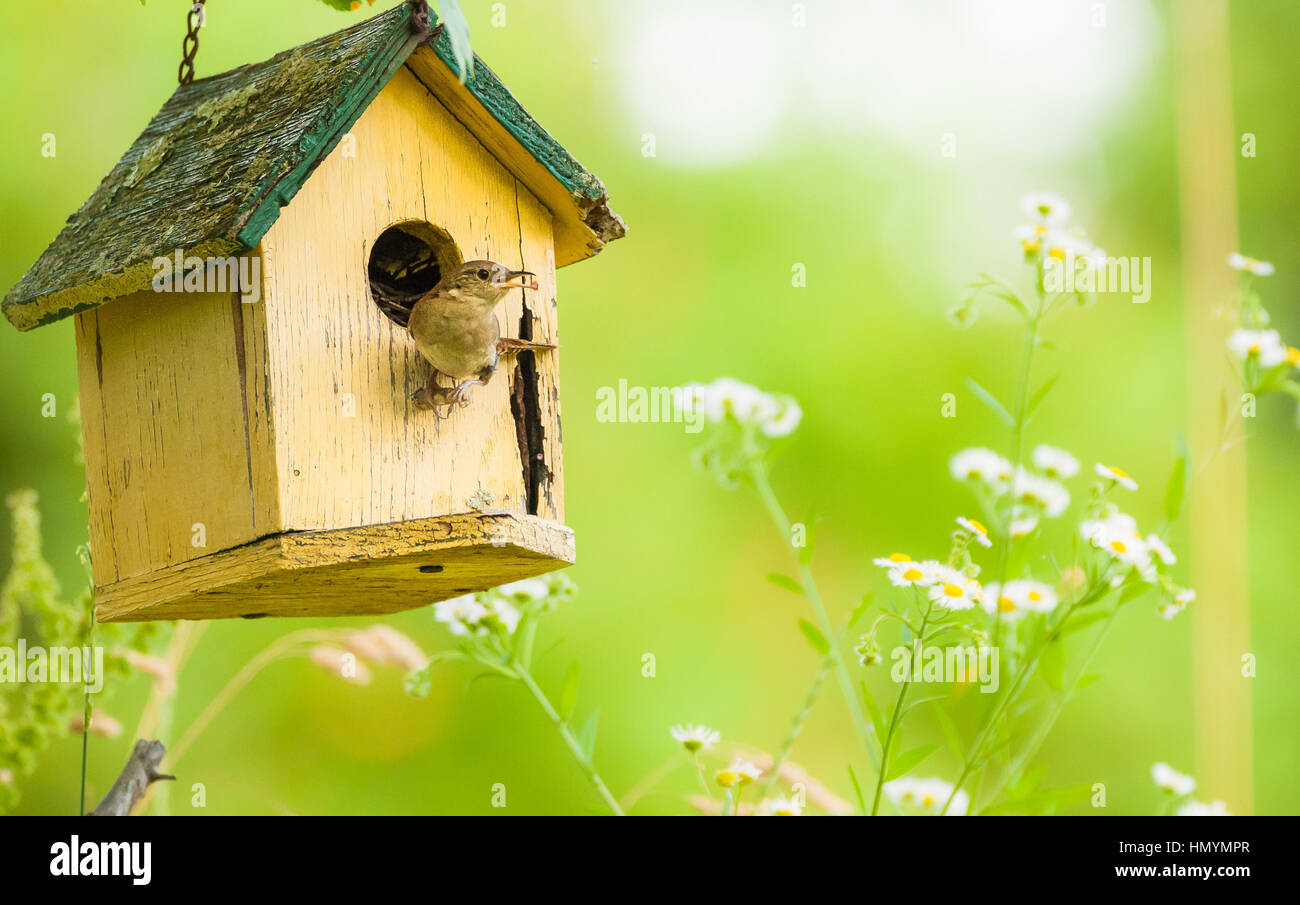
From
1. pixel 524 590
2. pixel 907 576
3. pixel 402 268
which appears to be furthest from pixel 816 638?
pixel 402 268

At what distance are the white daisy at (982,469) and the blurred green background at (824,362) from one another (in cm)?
193

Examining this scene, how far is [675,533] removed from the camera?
4.07 metres

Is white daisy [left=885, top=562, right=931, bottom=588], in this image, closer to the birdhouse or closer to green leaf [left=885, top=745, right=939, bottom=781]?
green leaf [left=885, top=745, right=939, bottom=781]

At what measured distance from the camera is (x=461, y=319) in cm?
168

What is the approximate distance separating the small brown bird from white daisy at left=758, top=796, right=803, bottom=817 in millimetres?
739

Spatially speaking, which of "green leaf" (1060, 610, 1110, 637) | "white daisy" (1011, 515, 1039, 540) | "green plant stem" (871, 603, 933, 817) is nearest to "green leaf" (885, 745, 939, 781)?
"green plant stem" (871, 603, 933, 817)

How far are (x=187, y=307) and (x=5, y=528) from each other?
5.67 feet

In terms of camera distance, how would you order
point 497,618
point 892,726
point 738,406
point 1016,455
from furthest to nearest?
point 738,406 < point 497,618 < point 1016,455 < point 892,726

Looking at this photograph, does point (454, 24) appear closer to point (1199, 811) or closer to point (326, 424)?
point (326, 424)

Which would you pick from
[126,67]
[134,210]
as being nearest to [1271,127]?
[126,67]

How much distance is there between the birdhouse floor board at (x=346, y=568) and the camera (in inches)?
61.9

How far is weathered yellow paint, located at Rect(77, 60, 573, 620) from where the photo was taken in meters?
1.60

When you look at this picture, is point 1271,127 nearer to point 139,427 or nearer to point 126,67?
Result: point 126,67

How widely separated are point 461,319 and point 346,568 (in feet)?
1.18
